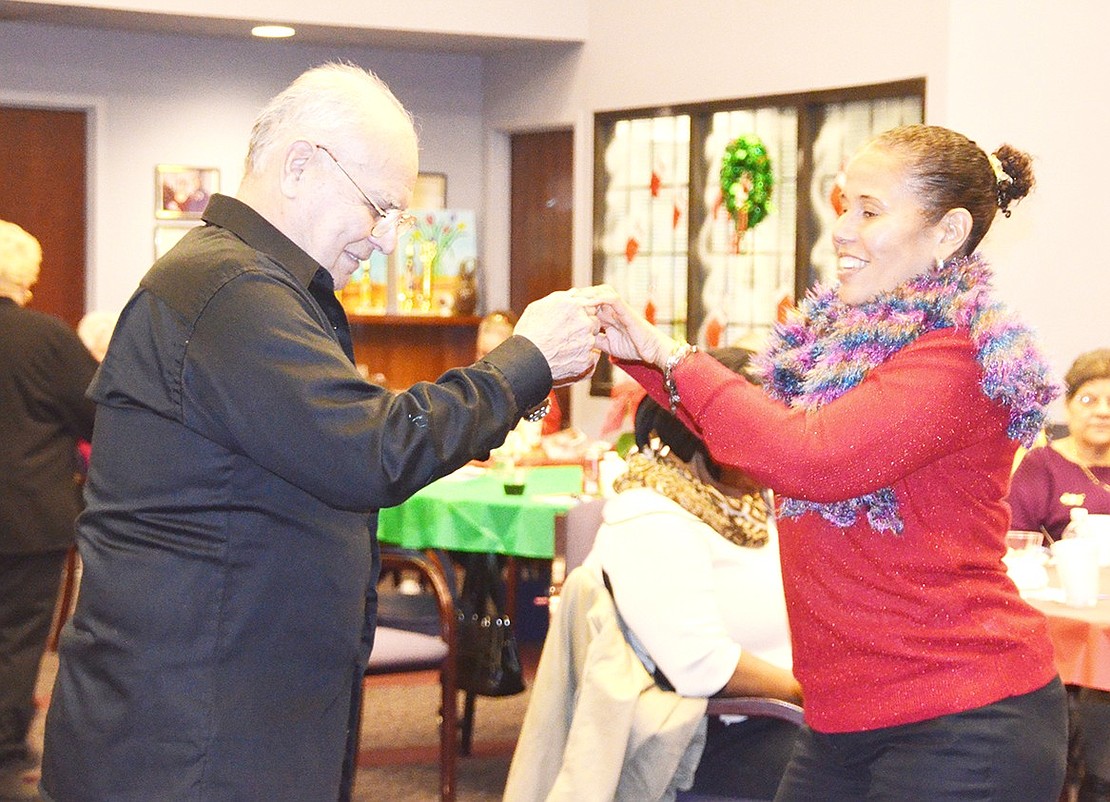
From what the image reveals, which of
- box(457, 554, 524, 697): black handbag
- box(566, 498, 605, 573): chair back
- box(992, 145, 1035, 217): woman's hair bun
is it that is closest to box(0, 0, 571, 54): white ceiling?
box(457, 554, 524, 697): black handbag

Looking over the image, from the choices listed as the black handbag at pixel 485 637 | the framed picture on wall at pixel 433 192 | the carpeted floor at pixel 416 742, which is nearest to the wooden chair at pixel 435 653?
the carpeted floor at pixel 416 742

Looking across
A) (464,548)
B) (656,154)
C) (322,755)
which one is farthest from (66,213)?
(322,755)

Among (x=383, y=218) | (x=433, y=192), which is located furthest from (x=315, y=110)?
(x=433, y=192)

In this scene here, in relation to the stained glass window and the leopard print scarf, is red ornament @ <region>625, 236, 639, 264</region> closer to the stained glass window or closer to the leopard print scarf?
the stained glass window

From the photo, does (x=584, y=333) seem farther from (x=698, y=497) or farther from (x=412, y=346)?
(x=412, y=346)

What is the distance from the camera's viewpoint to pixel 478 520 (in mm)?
4832

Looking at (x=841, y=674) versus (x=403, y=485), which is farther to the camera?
(x=841, y=674)

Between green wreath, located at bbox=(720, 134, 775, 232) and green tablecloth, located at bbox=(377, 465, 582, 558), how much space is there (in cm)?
299

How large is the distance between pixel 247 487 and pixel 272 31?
7.30m

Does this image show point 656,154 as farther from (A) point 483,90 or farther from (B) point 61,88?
(B) point 61,88

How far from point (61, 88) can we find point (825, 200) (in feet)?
14.5

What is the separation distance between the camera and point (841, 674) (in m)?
2.00

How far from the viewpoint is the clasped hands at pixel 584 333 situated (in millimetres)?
1924

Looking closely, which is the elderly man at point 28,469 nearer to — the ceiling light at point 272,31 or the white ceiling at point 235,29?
the white ceiling at point 235,29
